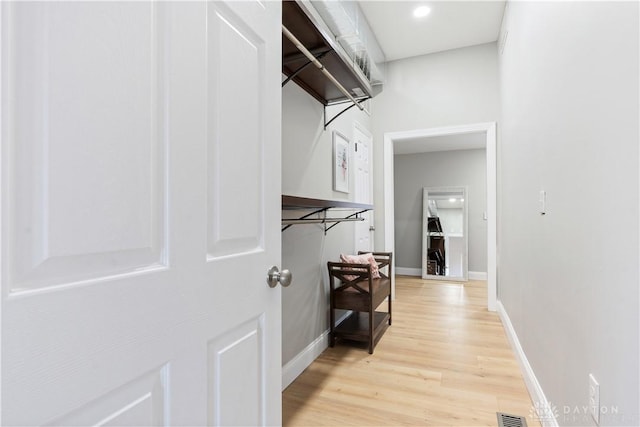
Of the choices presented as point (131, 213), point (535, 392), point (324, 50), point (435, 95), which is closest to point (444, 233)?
point (435, 95)

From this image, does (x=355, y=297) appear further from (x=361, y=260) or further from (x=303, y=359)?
(x=303, y=359)

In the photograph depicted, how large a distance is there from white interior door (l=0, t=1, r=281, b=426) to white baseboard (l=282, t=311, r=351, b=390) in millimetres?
1156

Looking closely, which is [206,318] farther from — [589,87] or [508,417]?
[508,417]

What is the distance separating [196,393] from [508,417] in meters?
1.73

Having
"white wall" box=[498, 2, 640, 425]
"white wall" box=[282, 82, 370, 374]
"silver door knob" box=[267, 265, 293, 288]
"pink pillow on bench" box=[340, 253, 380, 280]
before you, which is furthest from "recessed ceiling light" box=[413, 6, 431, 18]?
"silver door knob" box=[267, 265, 293, 288]

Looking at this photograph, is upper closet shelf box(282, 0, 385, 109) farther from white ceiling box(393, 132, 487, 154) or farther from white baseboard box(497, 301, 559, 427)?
white ceiling box(393, 132, 487, 154)

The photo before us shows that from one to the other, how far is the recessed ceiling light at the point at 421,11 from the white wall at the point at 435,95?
28.6 inches

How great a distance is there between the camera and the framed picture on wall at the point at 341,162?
9.17 ft

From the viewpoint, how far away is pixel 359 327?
109 inches

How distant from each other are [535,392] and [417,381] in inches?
25.0

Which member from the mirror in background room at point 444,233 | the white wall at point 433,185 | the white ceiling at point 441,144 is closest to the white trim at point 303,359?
the white ceiling at point 441,144

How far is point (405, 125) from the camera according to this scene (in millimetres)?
3912

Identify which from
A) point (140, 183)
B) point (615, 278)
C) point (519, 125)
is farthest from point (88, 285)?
point (519, 125)

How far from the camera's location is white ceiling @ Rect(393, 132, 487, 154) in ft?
16.3
